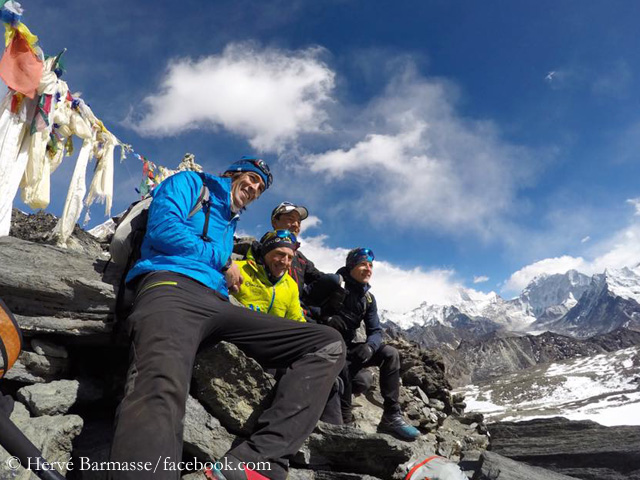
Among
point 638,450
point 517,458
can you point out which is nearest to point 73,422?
point 517,458

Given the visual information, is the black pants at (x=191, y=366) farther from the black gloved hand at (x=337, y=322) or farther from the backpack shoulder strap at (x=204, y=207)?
the black gloved hand at (x=337, y=322)

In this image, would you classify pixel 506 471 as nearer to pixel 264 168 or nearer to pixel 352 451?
pixel 352 451

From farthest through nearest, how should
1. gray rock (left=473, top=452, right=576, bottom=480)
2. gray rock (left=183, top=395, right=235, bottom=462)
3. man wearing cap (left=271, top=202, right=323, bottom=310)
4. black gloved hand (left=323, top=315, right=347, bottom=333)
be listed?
man wearing cap (left=271, top=202, right=323, bottom=310) → black gloved hand (left=323, top=315, right=347, bottom=333) → gray rock (left=473, top=452, right=576, bottom=480) → gray rock (left=183, top=395, right=235, bottom=462)

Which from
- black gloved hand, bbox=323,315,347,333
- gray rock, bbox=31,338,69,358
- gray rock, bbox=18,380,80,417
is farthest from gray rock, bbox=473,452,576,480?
gray rock, bbox=31,338,69,358

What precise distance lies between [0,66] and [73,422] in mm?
10977

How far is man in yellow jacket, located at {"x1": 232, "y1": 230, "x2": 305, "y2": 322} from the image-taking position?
5852 mm

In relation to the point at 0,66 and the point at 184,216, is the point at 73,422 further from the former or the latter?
the point at 0,66

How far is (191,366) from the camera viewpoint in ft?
11.9

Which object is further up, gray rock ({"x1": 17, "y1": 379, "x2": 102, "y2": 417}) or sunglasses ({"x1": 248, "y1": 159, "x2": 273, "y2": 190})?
sunglasses ({"x1": 248, "y1": 159, "x2": 273, "y2": 190})

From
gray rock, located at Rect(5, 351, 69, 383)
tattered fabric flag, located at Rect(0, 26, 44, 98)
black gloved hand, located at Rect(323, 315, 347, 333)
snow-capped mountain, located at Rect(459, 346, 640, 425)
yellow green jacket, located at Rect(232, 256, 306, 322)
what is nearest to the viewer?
gray rock, located at Rect(5, 351, 69, 383)

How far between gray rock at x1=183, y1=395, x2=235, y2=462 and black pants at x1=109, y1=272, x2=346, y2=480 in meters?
0.72

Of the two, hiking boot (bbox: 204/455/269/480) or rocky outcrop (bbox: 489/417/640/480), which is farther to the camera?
rocky outcrop (bbox: 489/417/640/480)

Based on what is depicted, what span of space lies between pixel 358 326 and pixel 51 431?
187 inches

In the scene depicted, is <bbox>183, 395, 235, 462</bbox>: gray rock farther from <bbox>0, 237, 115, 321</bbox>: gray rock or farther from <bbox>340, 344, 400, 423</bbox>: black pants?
<bbox>340, 344, 400, 423</bbox>: black pants
